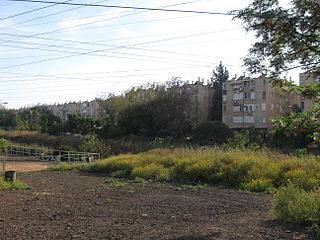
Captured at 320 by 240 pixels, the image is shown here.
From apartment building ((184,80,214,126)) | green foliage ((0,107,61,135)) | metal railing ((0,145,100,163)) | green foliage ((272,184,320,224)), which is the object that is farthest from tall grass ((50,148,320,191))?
green foliage ((0,107,61,135))

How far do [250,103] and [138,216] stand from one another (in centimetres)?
6150

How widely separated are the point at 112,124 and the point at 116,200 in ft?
148

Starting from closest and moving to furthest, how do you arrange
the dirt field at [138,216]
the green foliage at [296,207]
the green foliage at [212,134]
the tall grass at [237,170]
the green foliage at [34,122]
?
the dirt field at [138,216], the green foliage at [296,207], the tall grass at [237,170], the green foliage at [212,134], the green foliage at [34,122]

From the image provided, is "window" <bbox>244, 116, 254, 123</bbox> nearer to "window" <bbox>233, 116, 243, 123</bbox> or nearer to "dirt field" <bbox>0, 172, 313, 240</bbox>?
"window" <bbox>233, 116, 243, 123</bbox>

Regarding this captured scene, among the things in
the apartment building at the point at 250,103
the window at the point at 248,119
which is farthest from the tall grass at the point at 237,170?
the window at the point at 248,119

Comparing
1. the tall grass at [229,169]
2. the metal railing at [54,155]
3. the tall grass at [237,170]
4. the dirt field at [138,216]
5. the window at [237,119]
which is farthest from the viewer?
the window at [237,119]

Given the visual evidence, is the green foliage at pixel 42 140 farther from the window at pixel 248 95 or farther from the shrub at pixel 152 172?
the window at pixel 248 95

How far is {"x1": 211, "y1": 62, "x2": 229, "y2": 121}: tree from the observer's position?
7250 cm

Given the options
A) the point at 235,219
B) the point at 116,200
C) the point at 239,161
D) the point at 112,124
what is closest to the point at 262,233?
the point at 235,219

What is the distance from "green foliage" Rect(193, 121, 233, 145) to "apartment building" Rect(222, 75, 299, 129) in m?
15.8

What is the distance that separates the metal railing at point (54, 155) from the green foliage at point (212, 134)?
17.6 metres

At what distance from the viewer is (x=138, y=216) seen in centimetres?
849

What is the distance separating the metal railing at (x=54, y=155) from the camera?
110ft

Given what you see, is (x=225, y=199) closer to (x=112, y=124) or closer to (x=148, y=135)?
(x=148, y=135)
